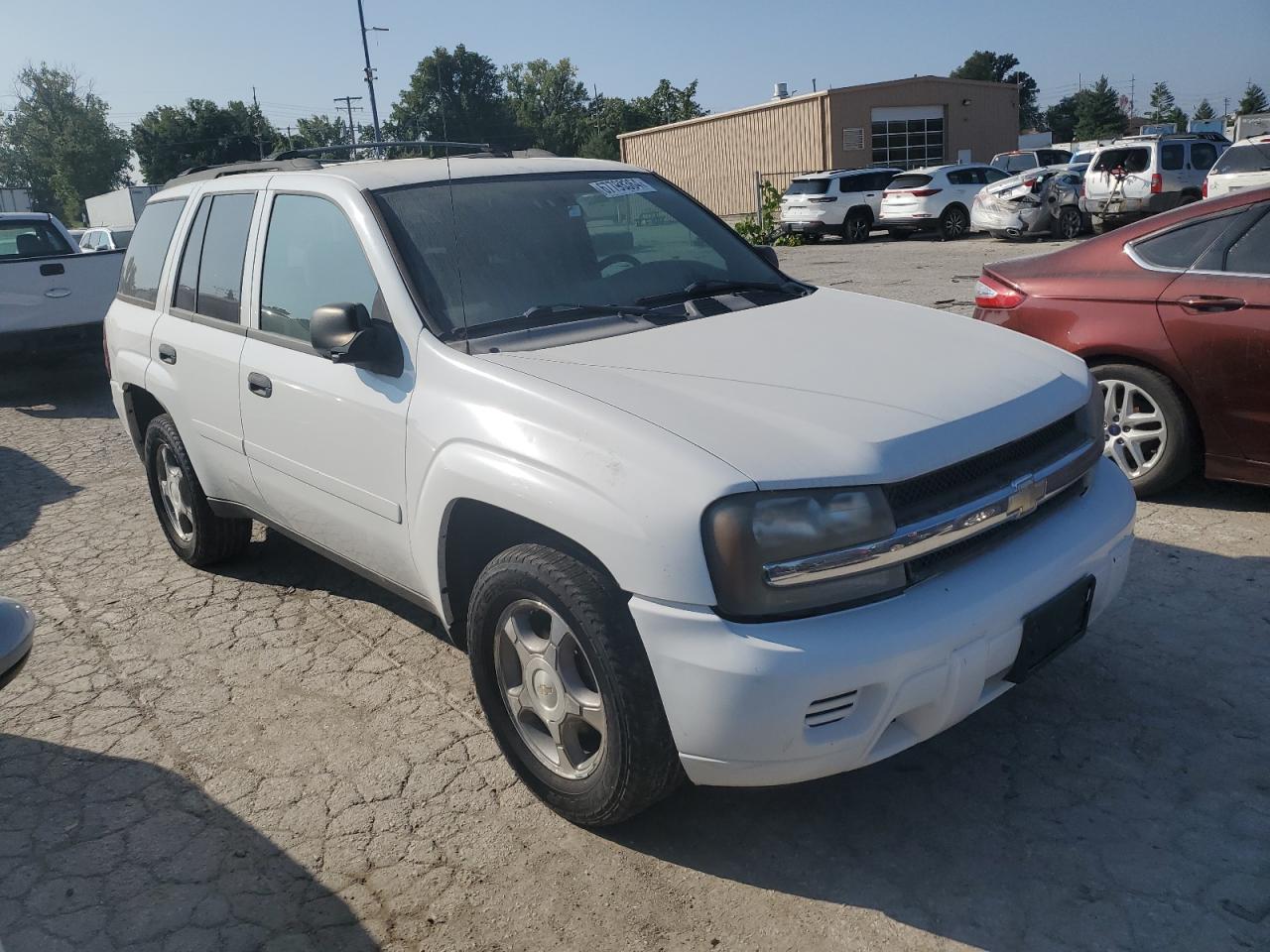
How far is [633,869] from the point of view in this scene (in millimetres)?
2775

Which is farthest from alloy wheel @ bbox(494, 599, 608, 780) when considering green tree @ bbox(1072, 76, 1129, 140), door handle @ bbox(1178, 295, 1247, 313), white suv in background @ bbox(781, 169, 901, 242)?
green tree @ bbox(1072, 76, 1129, 140)

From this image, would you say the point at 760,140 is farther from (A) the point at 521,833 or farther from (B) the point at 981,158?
(A) the point at 521,833

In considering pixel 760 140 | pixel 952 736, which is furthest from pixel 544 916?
pixel 760 140

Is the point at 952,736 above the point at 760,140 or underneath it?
underneath

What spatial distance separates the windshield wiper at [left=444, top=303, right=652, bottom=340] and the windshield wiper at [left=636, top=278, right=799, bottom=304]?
0.37 ft

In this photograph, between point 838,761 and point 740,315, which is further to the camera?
point 740,315

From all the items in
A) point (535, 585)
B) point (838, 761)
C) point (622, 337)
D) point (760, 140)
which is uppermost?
point (760, 140)

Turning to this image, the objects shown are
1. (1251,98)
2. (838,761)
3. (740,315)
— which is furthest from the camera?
(1251,98)

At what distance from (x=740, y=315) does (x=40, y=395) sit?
32.7 feet

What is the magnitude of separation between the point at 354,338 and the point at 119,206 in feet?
179

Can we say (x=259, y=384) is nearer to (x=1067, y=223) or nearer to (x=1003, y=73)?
(x=1067, y=223)

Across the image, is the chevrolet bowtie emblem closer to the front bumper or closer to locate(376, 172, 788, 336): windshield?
the front bumper

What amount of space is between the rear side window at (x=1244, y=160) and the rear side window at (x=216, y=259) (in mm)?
16771

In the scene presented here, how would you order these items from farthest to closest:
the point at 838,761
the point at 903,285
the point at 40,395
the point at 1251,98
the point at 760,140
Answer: the point at 1251,98
the point at 760,140
the point at 903,285
the point at 40,395
the point at 838,761
